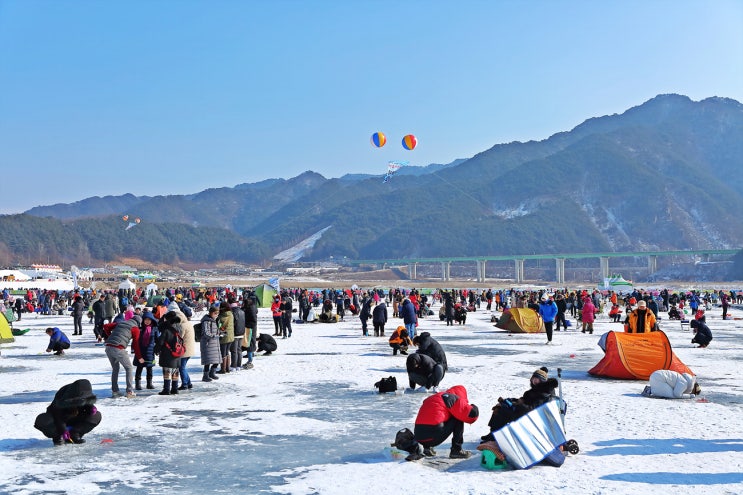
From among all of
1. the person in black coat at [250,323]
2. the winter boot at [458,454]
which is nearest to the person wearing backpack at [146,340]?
the person in black coat at [250,323]

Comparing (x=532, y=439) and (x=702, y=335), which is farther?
(x=702, y=335)

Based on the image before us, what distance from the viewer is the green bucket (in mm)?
7562

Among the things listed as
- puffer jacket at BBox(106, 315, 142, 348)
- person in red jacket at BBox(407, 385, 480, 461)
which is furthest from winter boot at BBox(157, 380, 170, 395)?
person in red jacket at BBox(407, 385, 480, 461)

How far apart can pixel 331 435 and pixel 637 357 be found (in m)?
7.44

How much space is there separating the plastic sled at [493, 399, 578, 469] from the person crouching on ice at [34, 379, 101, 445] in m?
5.06

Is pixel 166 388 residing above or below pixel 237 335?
below

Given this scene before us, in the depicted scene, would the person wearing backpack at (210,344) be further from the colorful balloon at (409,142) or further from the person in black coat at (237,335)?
the colorful balloon at (409,142)

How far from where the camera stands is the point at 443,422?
26.4 ft

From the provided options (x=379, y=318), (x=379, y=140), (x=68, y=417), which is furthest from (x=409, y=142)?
(x=68, y=417)

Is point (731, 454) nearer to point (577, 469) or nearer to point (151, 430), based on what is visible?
point (577, 469)

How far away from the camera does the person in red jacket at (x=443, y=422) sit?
26.4ft

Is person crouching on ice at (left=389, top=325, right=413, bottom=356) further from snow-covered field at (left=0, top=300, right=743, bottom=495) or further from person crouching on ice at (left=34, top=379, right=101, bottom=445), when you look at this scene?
person crouching on ice at (left=34, top=379, right=101, bottom=445)

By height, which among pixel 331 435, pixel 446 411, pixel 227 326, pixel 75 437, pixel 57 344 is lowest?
pixel 331 435

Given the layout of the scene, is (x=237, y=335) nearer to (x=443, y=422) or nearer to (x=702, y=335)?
(x=443, y=422)
